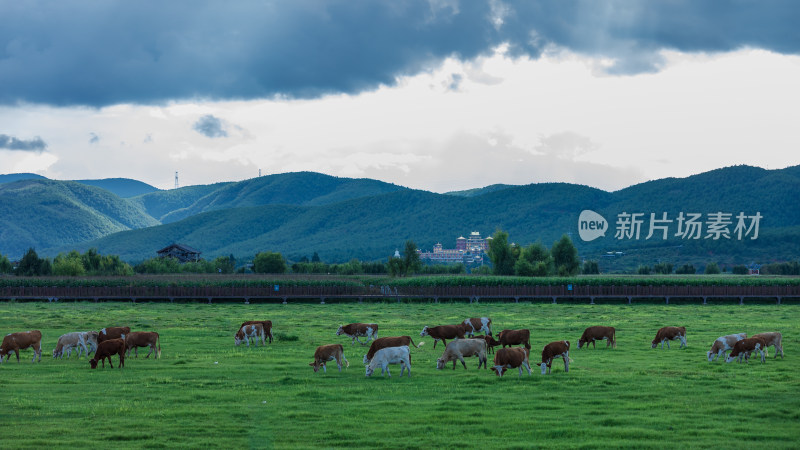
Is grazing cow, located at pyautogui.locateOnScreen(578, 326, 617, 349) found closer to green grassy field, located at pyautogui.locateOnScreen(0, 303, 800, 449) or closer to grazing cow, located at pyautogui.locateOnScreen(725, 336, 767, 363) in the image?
green grassy field, located at pyautogui.locateOnScreen(0, 303, 800, 449)

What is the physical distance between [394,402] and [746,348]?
15.4m

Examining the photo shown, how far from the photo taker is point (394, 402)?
21.6 meters

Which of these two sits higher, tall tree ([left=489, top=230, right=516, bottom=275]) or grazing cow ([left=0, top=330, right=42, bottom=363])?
tall tree ([left=489, top=230, right=516, bottom=275])

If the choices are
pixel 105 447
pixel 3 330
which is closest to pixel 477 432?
pixel 105 447

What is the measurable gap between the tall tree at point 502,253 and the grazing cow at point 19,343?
110 m

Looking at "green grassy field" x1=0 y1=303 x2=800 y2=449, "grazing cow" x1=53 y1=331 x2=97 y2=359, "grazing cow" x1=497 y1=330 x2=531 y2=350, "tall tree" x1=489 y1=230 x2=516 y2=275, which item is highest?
"tall tree" x1=489 y1=230 x2=516 y2=275

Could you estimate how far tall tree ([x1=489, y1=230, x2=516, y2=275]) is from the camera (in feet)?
450

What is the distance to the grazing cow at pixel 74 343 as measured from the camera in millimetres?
31641

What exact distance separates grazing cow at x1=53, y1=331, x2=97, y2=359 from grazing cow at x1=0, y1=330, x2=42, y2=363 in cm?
73

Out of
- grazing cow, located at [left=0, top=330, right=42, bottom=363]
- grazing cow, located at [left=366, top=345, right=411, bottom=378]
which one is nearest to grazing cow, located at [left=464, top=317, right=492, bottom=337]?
grazing cow, located at [left=366, top=345, right=411, bottom=378]

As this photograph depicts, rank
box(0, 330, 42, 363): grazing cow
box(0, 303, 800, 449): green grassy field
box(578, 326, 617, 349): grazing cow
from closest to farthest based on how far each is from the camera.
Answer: box(0, 303, 800, 449): green grassy field → box(0, 330, 42, 363): grazing cow → box(578, 326, 617, 349): grazing cow

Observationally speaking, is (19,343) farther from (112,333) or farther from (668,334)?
(668,334)

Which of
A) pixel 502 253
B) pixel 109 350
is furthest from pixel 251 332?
pixel 502 253

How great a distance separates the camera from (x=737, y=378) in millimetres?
25453
